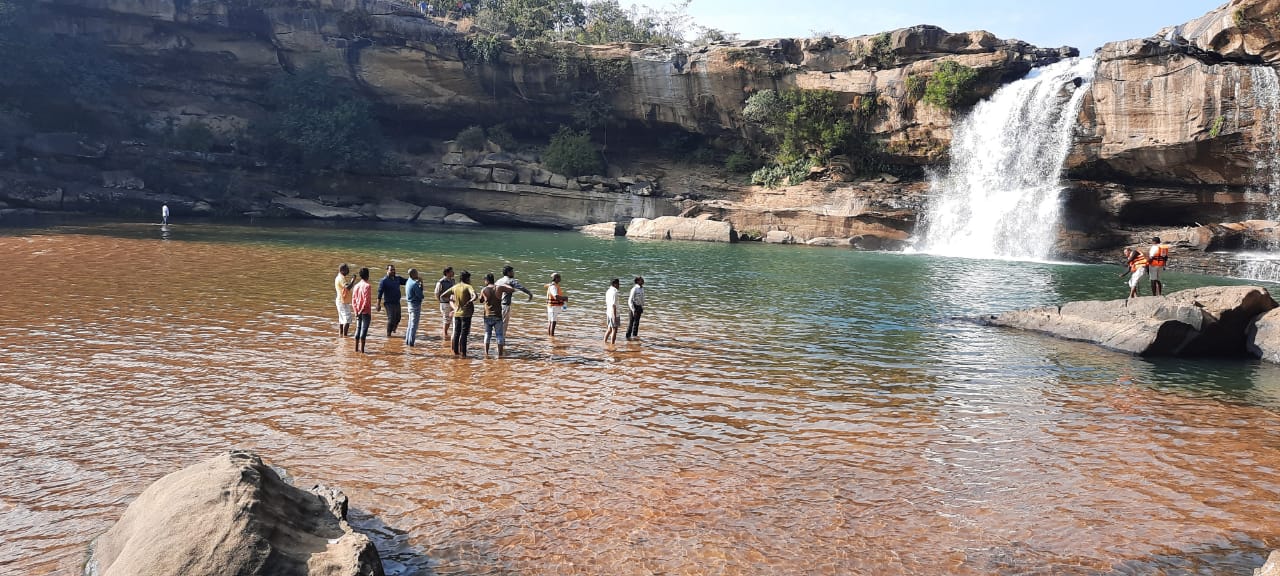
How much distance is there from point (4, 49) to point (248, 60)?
11.4m

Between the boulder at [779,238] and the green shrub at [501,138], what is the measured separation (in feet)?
59.3

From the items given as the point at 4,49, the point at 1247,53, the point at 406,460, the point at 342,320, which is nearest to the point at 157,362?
the point at 342,320

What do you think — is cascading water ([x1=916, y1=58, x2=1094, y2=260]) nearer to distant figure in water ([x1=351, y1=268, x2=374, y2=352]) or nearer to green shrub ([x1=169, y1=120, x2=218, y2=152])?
distant figure in water ([x1=351, y1=268, x2=374, y2=352])

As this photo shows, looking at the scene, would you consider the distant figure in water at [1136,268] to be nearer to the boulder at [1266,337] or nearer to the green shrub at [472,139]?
the boulder at [1266,337]

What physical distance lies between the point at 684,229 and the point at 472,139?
15.7 metres

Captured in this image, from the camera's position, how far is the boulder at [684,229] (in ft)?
137

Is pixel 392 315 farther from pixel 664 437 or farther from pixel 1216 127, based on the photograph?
pixel 1216 127

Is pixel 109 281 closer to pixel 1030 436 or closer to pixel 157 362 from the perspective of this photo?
pixel 157 362

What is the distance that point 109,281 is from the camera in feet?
59.1

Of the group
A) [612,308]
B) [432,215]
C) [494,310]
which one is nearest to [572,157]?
[432,215]

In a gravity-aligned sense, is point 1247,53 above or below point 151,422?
above

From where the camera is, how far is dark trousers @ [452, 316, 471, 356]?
12.4 meters

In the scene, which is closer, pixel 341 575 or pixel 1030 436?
pixel 341 575

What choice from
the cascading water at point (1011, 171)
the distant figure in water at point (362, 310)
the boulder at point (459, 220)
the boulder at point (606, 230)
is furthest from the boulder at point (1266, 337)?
the boulder at point (459, 220)
